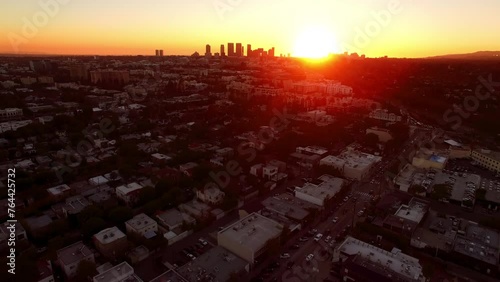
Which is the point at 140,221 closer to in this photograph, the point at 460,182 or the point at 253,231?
the point at 253,231

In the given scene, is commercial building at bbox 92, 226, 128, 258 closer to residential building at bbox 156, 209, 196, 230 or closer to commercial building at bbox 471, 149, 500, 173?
residential building at bbox 156, 209, 196, 230

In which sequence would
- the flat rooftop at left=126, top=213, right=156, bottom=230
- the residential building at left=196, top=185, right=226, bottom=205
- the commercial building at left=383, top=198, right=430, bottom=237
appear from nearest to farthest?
the flat rooftop at left=126, top=213, right=156, bottom=230 → the commercial building at left=383, top=198, right=430, bottom=237 → the residential building at left=196, top=185, right=226, bottom=205

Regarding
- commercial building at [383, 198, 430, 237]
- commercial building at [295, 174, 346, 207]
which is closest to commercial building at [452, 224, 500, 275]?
commercial building at [383, 198, 430, 237]

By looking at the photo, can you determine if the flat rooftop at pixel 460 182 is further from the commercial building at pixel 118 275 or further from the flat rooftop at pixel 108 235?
the flat rooftop at pixel 108 235

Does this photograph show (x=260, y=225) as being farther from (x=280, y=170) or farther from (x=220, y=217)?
(x=280, y=170)

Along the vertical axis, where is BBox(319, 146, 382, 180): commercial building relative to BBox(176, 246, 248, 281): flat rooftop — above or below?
above

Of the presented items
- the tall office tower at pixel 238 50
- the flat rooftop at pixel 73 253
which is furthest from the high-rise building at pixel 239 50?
the flat rooftop at pixel 73 253

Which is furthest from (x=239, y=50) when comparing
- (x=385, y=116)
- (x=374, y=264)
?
(x=374, y=264)
